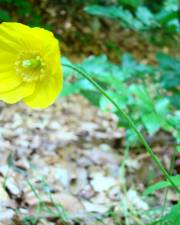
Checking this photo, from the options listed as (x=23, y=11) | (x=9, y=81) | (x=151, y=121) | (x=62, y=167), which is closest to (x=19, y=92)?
(x=9, y=81)

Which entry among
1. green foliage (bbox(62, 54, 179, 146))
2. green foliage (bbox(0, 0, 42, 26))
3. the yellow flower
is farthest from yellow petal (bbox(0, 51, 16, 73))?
green foliage (bbox(0, 0, 42, 26))

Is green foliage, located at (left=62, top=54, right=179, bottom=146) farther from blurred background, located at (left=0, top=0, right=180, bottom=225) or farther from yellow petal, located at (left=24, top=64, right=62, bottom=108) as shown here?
yellow petal, located at (left=24, top=64, right=62, bottom=108)

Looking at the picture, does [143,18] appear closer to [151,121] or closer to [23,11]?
[151,121]

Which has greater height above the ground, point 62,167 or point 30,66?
point 30,66

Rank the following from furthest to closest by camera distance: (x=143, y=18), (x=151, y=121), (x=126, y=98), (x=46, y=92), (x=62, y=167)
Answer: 1. (x=143, y=18)
2. (x=62, y=167)
3. (x=126, y=98)
4. (x=151, y=121)
5. (x=46, y=92)

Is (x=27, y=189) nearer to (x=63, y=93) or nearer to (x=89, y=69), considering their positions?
(x=63, y=93)

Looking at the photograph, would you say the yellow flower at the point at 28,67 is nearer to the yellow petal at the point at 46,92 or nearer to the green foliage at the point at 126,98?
the yellow petal at the point at 46,92
